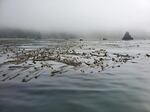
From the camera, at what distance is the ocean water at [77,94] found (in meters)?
13.1

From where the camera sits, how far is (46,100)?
1425 centimetres

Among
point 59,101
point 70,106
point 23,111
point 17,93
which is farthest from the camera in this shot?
point 17,93

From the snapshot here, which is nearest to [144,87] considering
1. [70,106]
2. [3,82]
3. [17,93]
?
[70,106]

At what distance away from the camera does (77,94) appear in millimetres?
15711

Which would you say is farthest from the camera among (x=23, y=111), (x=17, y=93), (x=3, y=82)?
(x=3, y=82)

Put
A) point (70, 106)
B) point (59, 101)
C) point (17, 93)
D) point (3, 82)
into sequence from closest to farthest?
point (70, 106) → point (59, 101) → point (17, 93) → point (3, 82)

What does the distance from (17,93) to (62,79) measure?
18.7 feet

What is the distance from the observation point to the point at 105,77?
2169 centimetres

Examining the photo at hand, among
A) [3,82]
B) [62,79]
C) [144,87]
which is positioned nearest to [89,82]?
[62,79]

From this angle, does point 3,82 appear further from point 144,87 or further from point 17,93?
point 144,87

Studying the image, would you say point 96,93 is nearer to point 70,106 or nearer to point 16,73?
point 70,106

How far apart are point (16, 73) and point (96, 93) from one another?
10460 mm

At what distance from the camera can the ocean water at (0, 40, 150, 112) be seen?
42.8 feet

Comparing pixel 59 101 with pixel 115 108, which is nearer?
pixel 115 108
